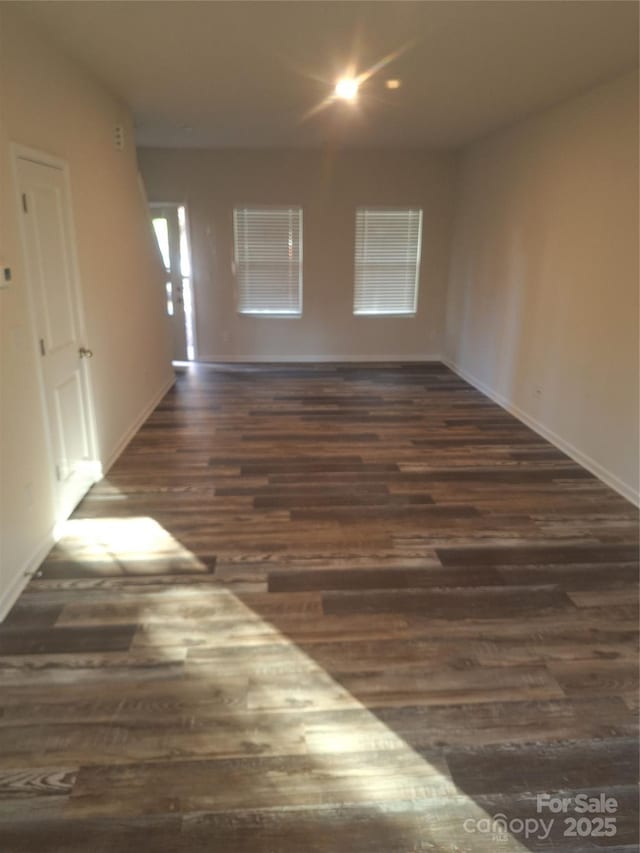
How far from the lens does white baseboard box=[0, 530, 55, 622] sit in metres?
2.45

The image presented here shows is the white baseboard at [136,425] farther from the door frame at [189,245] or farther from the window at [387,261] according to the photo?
the window at [387,261]

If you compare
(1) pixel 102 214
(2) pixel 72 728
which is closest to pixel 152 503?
(2) pixel 72 728

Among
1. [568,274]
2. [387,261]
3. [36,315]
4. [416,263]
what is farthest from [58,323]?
[416,263]

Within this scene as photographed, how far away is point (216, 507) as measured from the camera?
3.45 meters

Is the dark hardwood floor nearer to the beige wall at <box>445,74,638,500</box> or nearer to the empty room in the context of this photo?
the empty room

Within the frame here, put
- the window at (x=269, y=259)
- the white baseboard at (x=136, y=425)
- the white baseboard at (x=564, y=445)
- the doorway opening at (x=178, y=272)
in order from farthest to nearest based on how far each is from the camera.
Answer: the window at (x=269, y=259)
the doorway opening at (x=178, y=272)
the white baseboard at (x=136, y=425)
the white baseboard at (x=564, y=445)

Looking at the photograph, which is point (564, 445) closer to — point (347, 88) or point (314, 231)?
point (347, 88)

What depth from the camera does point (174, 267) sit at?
721 cm

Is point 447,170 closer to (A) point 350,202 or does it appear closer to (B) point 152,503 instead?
(A) point 350,202

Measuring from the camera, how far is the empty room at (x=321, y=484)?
5.63ft

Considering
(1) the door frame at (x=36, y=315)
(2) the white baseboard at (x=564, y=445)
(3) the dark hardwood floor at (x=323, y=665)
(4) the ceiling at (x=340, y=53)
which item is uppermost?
(4) the ceiling at (x=340, y=53)

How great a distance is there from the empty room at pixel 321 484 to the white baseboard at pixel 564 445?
29 millimetres

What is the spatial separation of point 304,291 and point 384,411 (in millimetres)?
2744

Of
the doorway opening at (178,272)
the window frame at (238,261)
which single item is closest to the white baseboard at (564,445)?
the window frame at (238,261)
